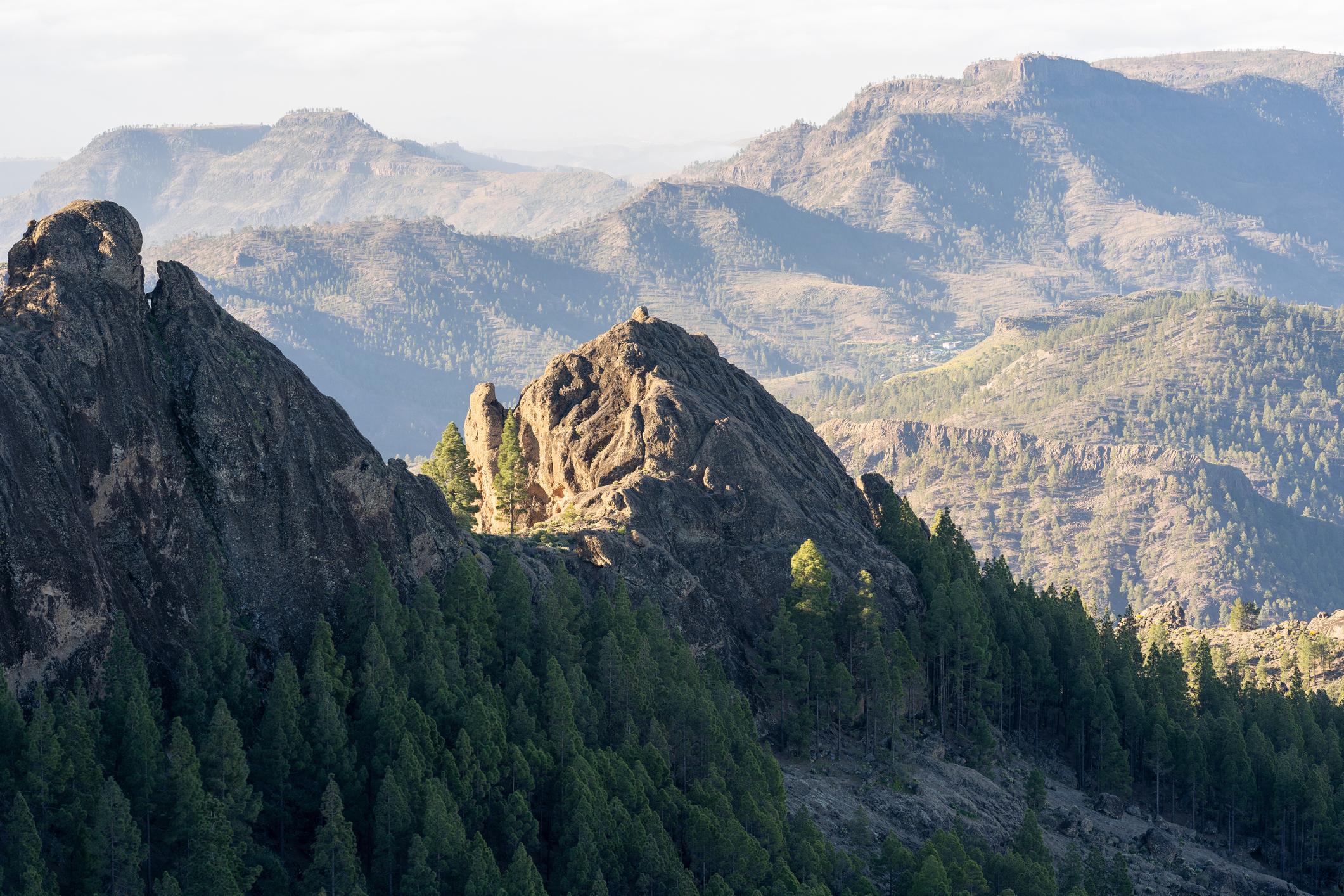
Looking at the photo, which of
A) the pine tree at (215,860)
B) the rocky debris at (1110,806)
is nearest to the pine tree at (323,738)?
the pine tree at (215,860)

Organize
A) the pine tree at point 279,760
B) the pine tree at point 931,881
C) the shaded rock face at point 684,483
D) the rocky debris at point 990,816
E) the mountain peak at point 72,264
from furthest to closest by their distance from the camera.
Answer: the shaded rock face at point 684,483 < the rocky debris at point 990,816 < the pine tree at point 931,881 < the mountain peak at point 72,264 < the pine tree at point 279,760

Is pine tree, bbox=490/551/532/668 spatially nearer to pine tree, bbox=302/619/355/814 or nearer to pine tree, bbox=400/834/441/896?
pine tree, bbox=302/619/355/814

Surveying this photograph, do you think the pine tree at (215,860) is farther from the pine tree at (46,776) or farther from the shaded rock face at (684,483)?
the shaded rock face at (684,483)

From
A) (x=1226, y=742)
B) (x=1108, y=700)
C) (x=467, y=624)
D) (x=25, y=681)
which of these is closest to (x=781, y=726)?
(x=467, y=624)

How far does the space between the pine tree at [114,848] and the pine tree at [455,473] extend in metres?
69.0

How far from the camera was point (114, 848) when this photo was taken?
64875 mm

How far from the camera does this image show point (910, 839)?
4085 inches

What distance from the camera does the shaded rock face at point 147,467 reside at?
71.8 metres

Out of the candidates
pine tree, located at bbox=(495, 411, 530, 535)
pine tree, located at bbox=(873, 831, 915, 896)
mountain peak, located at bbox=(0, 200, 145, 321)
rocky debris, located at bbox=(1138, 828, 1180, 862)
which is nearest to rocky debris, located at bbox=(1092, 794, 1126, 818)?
rocky debris, located at bbox=(1138, 828, 1180, 862)

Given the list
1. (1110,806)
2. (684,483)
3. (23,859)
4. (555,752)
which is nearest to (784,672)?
(684,483)

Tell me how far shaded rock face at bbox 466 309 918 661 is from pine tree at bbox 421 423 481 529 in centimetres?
295

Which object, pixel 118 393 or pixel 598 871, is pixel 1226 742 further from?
pixel 118 393

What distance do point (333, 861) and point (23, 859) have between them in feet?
49.0

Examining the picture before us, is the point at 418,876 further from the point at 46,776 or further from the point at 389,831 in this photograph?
the point at 46,776
